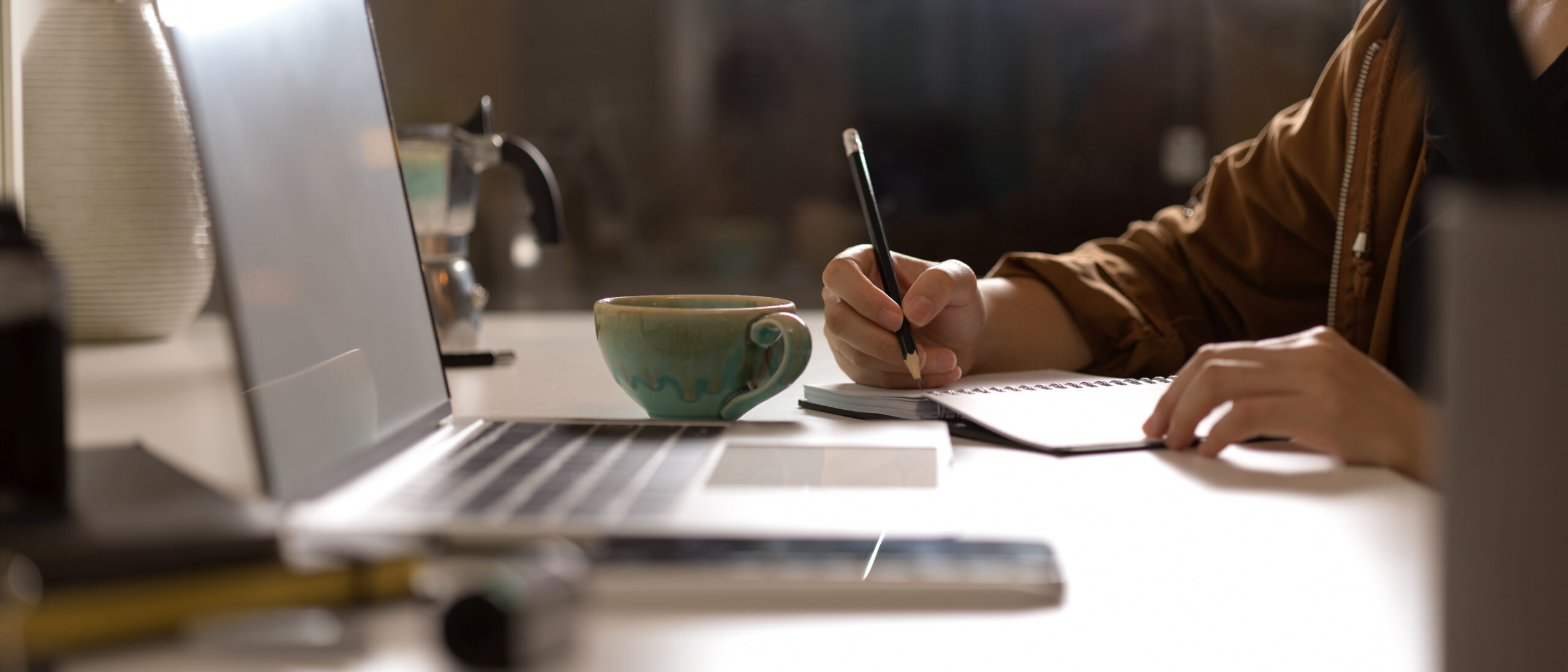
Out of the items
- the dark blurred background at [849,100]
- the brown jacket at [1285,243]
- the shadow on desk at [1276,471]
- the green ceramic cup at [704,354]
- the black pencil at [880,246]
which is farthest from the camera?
the dark blurred background at [849,100]

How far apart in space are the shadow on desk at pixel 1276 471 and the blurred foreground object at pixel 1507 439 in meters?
0.26

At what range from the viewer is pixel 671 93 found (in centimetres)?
186

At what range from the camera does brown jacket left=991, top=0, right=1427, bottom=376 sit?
2.62ft

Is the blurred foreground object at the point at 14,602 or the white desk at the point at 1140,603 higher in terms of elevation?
the blurred foreground object at the point at 14,602

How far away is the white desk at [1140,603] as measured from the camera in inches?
10.7

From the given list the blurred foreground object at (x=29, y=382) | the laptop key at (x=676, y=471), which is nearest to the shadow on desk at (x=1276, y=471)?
the laptop key at (x=676, y=471)

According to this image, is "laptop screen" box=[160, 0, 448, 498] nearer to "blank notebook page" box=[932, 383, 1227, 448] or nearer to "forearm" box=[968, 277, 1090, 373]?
"blank notebook page" box=[932, 383, 1227, 448]

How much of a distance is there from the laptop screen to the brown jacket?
571mm

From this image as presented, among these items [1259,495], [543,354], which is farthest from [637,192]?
[1259,495]

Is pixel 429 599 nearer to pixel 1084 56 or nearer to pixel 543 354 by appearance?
pixel 543 354

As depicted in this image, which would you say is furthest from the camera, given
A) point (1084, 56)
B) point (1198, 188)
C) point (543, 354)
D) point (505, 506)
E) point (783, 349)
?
point (1084, 56)

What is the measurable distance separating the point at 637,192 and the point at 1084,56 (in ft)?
2.84

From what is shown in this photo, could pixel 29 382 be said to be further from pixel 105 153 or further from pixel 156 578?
pixel 105 153

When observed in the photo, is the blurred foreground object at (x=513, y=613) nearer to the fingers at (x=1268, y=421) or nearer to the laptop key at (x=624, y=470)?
the laptop key at (x=624, y=470)
